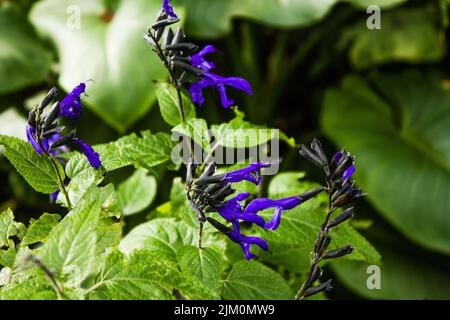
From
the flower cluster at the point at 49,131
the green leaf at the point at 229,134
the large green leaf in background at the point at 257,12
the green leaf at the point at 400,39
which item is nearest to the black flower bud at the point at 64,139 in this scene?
the flower cluster at the point at 49,131

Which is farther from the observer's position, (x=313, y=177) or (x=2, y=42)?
(x=313, y=177)

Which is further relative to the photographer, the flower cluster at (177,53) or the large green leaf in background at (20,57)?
the large green leaf in background at (20,57)

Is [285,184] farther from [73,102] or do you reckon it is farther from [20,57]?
[20,57]

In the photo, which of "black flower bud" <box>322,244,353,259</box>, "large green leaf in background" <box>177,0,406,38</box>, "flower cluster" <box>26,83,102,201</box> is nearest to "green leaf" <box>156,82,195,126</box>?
"flower cluster" <box>26,83,102,201</box>

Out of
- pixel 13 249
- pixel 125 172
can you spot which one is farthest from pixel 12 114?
pixel 13 249

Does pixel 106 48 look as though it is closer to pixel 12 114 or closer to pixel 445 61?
pixel 12 114

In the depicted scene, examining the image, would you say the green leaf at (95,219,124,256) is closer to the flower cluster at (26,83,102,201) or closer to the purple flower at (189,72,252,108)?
the flower cluster at (26,83,102,201)

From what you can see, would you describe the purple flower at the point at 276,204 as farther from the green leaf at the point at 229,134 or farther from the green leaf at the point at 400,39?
the green leaf at the point at 400,39
